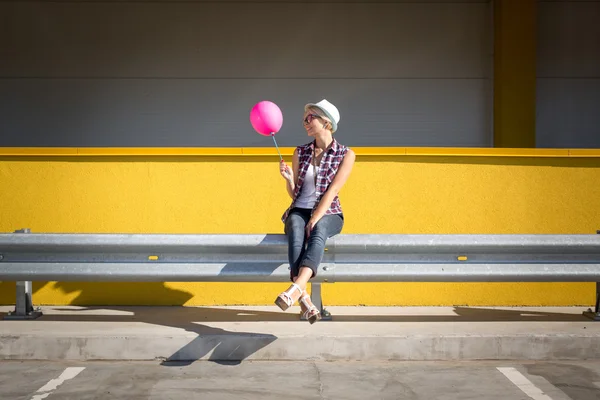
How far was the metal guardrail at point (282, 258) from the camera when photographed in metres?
5.31

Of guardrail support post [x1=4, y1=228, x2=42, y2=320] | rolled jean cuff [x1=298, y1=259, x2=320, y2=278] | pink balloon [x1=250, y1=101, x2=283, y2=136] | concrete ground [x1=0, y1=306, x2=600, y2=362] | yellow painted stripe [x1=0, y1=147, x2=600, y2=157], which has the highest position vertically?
pink balloon [x1=250, y1=101, x2=283, y2=136]

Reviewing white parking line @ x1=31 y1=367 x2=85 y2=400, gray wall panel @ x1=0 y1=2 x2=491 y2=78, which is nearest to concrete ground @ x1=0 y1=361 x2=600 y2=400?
white parking line @ x1=31 y1=367 x2=85 y2=400

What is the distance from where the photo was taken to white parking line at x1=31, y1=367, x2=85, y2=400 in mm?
4141

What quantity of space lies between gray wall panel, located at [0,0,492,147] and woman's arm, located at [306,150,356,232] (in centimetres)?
504

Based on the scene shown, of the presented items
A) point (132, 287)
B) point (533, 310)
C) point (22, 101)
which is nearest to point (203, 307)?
point (132, 287)

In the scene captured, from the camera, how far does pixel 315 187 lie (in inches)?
210

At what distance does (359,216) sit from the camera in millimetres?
6039

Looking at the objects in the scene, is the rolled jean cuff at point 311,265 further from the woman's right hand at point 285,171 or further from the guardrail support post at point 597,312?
the guardrail support post at point 597,312

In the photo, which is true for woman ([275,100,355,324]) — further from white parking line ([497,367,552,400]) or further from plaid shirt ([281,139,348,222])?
white parking line ([497,367,552,400])

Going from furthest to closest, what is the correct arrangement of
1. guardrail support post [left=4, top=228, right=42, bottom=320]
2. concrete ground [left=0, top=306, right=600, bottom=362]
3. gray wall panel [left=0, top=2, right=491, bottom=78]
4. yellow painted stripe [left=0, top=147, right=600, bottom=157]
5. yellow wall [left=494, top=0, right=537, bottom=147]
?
gray wall panel [left=0, top=2, right=491, bottom=78] < yellow wall [left=494, top=0, right=537, bottom=147] < yellow painted stripe [left=0, top=147, right=600, bottom=157] < guardrail support post [left=4, top=228, right=42, bottom=320] < concrete ground [left=0, top=306, right=600, bottom=362]

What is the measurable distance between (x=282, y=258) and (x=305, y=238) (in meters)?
0.32

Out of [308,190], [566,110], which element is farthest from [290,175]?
[566,110]

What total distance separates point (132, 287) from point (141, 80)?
4.85 meters

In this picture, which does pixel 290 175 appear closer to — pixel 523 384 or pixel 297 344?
pixel 297 344
